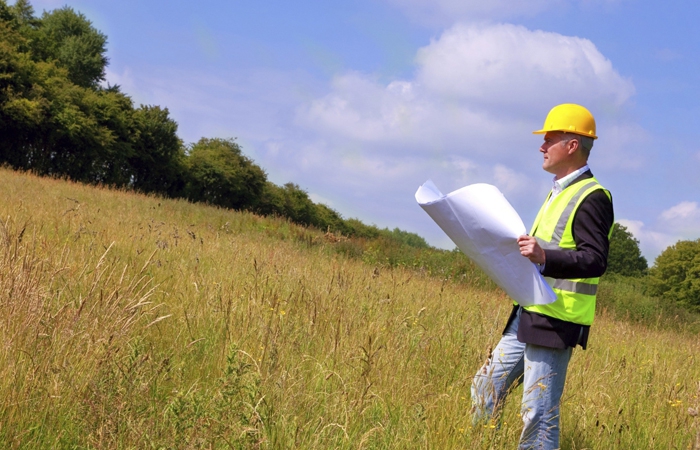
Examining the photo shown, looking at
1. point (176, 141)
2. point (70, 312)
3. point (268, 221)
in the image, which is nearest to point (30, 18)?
point (176, 141)

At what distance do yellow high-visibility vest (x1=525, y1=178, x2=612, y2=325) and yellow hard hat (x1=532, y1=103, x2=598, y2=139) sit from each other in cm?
24

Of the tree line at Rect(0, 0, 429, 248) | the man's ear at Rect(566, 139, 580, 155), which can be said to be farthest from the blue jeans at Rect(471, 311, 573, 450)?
the tree line at Rect(0, 0, 429, 248)

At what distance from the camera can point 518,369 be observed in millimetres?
2846

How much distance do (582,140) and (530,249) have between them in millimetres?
718

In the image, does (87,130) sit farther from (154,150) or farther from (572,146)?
(572,146)

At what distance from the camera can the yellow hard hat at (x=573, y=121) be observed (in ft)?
8.67

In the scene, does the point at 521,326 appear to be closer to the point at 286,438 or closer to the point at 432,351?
the point at 286,438

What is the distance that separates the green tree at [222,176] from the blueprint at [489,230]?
1664 inches

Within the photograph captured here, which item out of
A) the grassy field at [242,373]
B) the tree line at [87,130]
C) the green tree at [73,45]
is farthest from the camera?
the green tree at [73,45]

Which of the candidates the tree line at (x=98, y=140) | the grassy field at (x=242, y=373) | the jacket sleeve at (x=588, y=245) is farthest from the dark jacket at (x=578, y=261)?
the tree line at (x=98, y=140)

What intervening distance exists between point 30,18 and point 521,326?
52.5 m

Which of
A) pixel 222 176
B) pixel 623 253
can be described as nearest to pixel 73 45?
pixel 222 176

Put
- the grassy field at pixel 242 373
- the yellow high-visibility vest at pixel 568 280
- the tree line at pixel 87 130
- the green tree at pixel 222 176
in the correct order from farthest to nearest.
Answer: the green tree at pixel 222 176 → the tree line at pixel 87 130 → the yellow high-visibility vest at pixel 568 280 → the grassy field at pixel 242 373

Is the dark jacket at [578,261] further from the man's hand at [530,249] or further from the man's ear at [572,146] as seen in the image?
the man's ear at [572,146]
